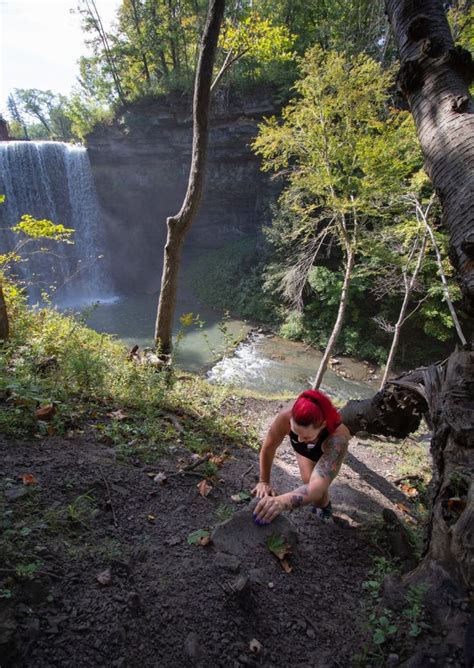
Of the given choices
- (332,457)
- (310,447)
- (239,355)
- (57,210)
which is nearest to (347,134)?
(310,447)

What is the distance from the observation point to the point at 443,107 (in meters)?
1.61

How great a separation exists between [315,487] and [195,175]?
193 inches

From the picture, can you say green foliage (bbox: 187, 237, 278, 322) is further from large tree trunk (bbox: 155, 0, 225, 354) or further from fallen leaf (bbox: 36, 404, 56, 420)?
fallen leaf (bbox: 36, 404, 56, 420)

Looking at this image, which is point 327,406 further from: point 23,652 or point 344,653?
point 23,652

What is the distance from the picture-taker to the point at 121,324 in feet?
53.6

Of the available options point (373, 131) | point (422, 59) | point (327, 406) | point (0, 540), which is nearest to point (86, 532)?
point (0, 540)

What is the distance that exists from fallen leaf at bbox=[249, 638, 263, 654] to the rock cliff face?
1978 cm

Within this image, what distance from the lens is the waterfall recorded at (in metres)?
18.6

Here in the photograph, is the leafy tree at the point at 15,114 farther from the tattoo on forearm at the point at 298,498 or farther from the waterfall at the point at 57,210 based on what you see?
the tattoo on forearm at the point at 298,498

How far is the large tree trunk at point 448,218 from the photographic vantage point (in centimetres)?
144

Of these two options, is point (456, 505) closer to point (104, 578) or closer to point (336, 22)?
point (104, 578)

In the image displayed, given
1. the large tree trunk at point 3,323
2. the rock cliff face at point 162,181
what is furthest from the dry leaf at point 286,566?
the rock cliff face at point 162,181

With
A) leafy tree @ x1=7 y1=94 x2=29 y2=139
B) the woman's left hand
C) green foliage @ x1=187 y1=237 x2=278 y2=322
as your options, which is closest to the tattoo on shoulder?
the woman's left hand

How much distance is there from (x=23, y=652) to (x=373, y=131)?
9.44 m
